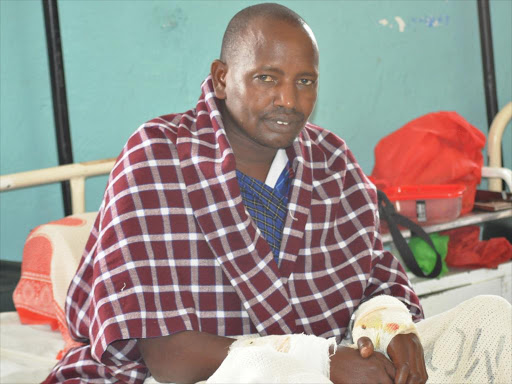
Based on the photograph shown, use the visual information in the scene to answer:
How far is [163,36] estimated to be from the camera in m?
2.79

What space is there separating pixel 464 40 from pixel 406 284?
203 centimetres

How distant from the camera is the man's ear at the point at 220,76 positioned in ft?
5.71

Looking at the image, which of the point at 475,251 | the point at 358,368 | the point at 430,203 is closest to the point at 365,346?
the point at 358,368

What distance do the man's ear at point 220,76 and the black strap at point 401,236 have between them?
1066 mm

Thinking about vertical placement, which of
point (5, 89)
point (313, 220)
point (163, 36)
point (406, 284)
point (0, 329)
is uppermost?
point (163, 36)

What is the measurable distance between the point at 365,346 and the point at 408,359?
0.10 metres

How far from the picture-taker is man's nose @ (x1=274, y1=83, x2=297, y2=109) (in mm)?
1633

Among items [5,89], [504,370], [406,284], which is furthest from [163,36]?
[504,370]

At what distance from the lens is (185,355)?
1.51 meters

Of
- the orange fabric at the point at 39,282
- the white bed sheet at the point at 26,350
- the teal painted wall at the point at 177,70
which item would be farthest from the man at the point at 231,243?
the teal painted wall at the point at 177,70

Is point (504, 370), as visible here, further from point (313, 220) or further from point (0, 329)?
point (0, 329)

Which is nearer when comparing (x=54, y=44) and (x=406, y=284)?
(x=406, y=284)

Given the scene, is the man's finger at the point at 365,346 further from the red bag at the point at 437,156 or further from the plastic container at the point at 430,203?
the red bag at the point at 437,156

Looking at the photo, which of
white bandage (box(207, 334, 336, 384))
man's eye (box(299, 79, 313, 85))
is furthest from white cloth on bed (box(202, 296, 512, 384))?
man's eye (box(299, 79, 313, 85))
